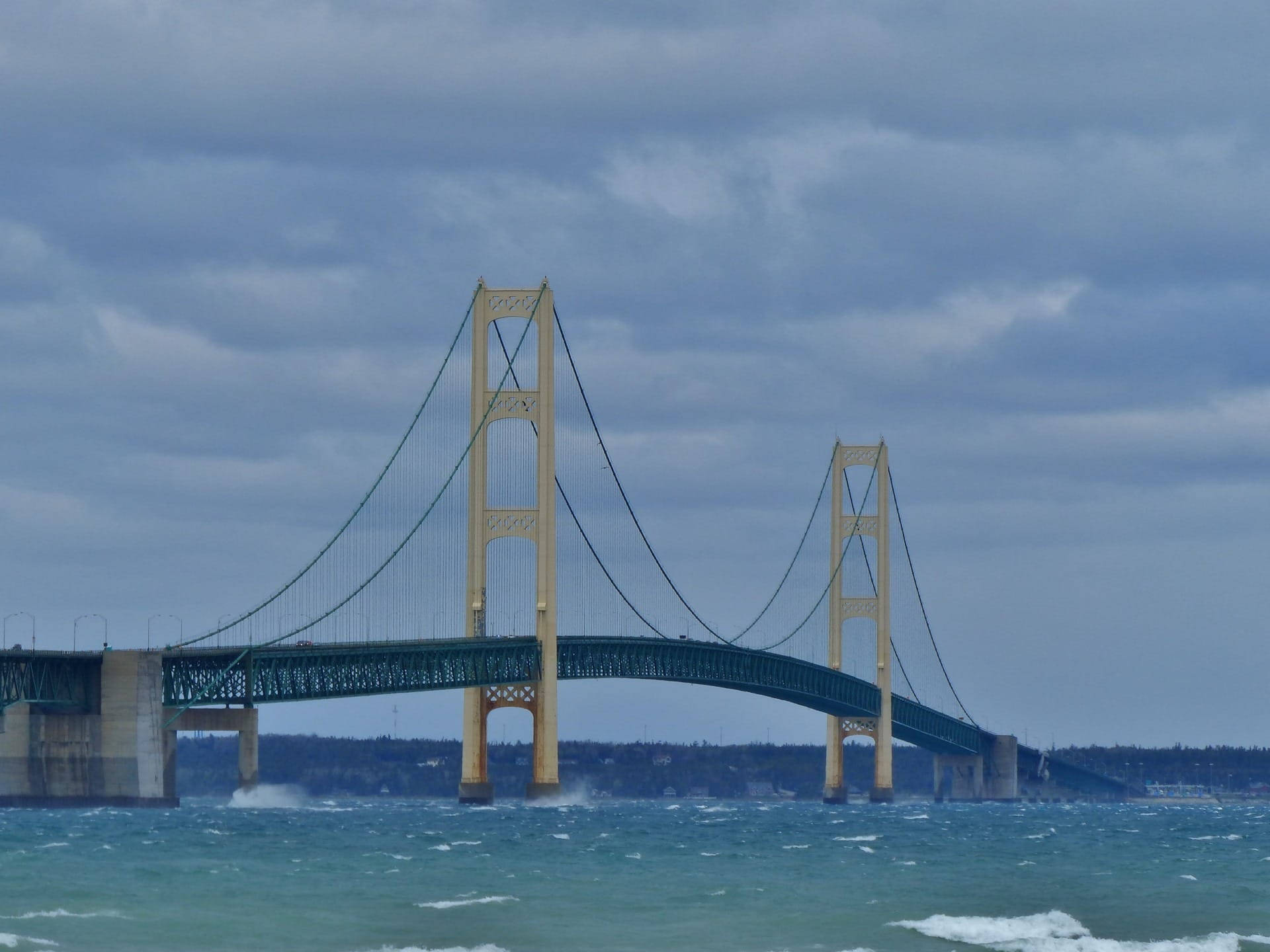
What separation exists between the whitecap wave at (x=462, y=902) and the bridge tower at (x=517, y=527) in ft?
174

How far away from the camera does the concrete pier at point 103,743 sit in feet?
286

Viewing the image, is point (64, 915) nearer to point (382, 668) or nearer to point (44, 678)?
point (44, 678)

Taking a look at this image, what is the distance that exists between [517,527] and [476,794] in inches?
488

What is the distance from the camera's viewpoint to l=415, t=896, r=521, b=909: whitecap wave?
1909 inches

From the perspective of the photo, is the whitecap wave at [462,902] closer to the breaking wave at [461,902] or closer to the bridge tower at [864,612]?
the breaking wave at [461,902]

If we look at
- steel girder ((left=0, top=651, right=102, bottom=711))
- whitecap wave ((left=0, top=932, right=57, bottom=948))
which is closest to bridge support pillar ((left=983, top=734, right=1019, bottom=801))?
steel girder ((left=0, top=651, right=102, bottom=711))

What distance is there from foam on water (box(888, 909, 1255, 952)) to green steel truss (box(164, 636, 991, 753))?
1867 inches

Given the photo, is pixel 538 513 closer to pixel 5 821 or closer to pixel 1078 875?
pixel 5 821

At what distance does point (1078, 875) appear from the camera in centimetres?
6381

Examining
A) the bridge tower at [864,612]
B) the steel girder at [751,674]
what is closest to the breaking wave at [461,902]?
the steel girder at [751,674]

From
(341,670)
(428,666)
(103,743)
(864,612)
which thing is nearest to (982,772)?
(864,612)

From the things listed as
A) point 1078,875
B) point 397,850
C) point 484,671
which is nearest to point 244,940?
point 397,850

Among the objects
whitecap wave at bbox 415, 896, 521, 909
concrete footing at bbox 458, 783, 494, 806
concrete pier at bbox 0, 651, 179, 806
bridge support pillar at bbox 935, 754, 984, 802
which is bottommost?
bridge support pillar at bbox 935, 754, 984, 802

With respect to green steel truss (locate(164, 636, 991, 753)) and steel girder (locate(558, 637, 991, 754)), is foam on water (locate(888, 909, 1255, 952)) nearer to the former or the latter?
green steel truss (locate(164, 636, 991, 753))
